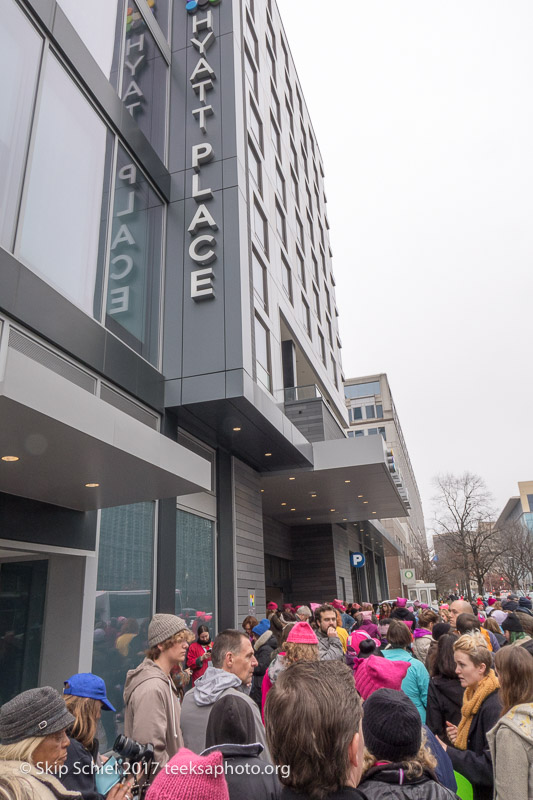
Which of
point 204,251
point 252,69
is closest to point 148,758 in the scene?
point 204,251

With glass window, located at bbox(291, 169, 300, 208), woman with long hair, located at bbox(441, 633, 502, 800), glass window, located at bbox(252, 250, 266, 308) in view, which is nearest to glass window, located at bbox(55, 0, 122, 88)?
glass window, located at bbox(252, 250, 266, 308)

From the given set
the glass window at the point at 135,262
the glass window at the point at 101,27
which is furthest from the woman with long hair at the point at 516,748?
the glass window at the point at 101,27

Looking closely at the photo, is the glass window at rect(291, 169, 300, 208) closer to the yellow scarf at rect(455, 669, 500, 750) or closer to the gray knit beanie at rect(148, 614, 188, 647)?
the gray knit beanie at rect(148, 614, 188, 647)

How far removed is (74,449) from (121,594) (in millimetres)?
4909

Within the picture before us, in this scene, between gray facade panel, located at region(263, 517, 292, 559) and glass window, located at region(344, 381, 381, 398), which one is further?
glass window, located at region(344, 381, 381, 398)

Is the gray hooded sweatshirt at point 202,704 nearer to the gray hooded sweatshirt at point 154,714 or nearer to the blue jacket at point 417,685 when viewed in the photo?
the gray hooded sweatshirt at point 154,714

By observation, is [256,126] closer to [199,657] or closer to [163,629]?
[199,657]

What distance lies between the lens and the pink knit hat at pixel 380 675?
14.5ft

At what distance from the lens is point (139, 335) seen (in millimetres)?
11703

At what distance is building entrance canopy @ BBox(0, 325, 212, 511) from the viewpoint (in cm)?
507

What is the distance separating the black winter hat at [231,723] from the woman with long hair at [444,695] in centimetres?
257

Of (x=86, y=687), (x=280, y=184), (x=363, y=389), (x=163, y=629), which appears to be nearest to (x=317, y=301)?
(x=280, y=184)

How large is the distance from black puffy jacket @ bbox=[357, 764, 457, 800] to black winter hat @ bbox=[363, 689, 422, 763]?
3.0 inches

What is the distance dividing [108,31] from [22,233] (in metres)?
7.13
